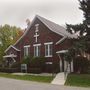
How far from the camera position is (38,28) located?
43781 mm

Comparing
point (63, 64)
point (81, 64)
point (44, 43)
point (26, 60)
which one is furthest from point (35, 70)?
point (81, 64)

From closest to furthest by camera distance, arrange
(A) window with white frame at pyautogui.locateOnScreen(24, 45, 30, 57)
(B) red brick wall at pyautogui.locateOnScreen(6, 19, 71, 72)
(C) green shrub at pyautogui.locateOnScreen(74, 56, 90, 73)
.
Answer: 1. (C) green shrub at pyautogui.locateOnScreen(74, 56, 90, 73)
2. (B) red brick wall at pyautogui.locateOnScreen(6, 19, 71, 72)
3. (A) window with white frame at pyautogui.locateOnScreen(24, 45, 30, 57)

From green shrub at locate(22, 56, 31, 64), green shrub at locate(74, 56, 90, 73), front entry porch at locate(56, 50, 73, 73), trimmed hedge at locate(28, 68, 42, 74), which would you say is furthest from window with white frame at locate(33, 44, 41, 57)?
green shrub at locate(74, 56, 90, 73)

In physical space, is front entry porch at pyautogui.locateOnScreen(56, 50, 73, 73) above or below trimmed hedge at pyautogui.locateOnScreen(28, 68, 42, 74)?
above

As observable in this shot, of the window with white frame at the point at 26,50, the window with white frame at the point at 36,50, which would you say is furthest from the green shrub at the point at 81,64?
the window with white frame at the point at 26,50

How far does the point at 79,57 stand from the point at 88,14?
28.1 feet

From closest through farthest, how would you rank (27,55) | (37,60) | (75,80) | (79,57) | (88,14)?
(75,80) < (88,14) < (79,57) < (37,60) < (27,55)

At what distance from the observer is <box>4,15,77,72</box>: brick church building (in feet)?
131

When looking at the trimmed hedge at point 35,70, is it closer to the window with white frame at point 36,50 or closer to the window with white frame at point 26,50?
the window with white frame at point 36,50

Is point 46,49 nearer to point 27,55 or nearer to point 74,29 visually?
point 27,55

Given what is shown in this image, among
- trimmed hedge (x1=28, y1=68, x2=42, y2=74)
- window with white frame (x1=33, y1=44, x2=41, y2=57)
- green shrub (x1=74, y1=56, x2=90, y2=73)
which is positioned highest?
window with white frame (x1=33, y1=44, x2=41, y2=57)

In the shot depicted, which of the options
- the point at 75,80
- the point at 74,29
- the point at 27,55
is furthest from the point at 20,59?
the point at 75,80

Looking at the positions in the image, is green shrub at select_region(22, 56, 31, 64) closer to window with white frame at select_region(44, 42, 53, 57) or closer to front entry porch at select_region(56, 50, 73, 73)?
window with white frame at select_region(44, 42, 53, 57)

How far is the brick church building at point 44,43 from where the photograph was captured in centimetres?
3984
